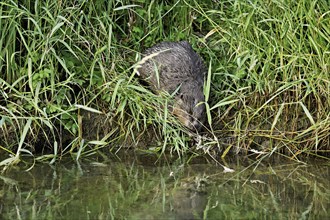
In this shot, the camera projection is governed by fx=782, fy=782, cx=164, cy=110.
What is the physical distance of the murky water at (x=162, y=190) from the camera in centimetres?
486

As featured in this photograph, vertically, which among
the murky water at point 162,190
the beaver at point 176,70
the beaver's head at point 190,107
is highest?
the beaver at point 176,70

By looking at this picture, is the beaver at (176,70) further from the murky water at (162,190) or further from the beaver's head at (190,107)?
the murky water at (162,190)

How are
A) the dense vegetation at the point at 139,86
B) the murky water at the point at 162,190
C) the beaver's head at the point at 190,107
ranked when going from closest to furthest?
the murky water at the point at 162,190 → the dense vegetation at the point at 139,86 → the beaver's head at the point at 190,107

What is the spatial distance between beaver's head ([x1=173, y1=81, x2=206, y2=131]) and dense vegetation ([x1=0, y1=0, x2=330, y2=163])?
0.28ft

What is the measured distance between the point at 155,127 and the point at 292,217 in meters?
1.76

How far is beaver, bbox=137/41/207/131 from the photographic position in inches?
256

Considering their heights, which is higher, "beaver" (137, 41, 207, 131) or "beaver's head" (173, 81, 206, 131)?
"beaver" (137, 41, 207, 131)

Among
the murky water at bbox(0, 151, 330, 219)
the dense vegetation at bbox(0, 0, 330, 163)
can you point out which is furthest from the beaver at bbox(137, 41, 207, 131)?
the murky water at bbox(0, 151, 330, 219)

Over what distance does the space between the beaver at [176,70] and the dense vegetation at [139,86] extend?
0.38 ft

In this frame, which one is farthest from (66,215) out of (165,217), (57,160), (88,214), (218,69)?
(218,69)

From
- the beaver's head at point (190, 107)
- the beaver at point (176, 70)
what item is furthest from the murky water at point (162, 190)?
the beaver at point (176, 70)

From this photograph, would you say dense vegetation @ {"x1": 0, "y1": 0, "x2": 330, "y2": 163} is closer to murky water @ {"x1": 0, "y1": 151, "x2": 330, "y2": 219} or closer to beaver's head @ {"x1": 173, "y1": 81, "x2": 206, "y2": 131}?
beaver's head @ {"x1": 173, "y1": 81, "x2": 206, "y2": 131}

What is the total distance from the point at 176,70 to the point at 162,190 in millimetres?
1634

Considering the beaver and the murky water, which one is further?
the beaver
